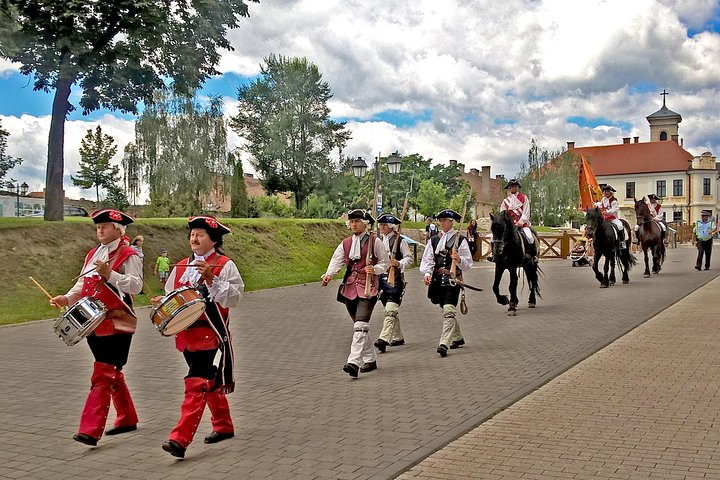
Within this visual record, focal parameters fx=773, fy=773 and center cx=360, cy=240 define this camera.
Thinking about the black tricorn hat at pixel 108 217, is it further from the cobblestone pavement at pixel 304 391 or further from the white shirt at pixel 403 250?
the white shirt at pixel 403 250

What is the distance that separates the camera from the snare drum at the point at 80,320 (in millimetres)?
5973

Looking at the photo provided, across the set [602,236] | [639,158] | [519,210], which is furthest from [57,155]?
[639,158]

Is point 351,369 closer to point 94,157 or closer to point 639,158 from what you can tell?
point 94,157

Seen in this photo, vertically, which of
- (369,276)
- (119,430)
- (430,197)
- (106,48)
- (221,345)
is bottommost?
(119,430)

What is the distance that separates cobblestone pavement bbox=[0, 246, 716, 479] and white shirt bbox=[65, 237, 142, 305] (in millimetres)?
1233

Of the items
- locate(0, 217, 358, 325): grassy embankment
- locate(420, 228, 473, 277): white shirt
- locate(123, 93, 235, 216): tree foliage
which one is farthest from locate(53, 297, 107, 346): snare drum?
locate(123, 93, 235, 216): tree foliage

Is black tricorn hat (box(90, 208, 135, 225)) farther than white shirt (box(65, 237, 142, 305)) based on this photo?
Yes

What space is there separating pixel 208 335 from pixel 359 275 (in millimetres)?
3394

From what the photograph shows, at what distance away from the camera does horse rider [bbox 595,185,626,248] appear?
2236 centimetres

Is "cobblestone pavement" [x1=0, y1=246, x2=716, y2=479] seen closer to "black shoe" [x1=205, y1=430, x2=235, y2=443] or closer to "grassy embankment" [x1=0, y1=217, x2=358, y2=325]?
"black shoe" [x1=205, y1=430, x2=235, y2=443]

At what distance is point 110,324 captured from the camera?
6.29m

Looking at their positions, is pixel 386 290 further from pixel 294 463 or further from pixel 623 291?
pixel 623 291

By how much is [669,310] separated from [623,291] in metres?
4.56

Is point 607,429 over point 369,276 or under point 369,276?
under
